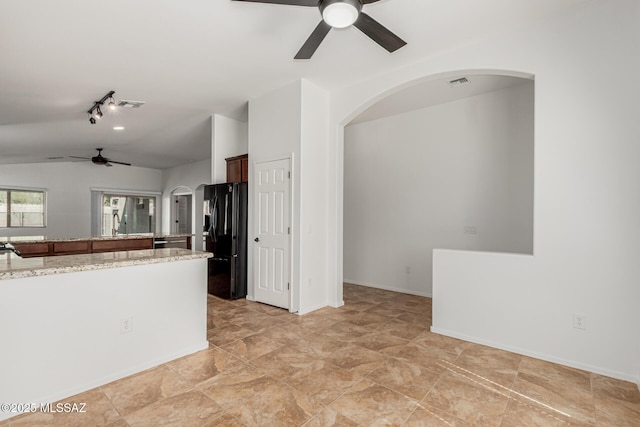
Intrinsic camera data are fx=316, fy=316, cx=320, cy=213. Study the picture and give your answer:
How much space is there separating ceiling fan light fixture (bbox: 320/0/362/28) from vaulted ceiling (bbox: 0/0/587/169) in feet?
1.81

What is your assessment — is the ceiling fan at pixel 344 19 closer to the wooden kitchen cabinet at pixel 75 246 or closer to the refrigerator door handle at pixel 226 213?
the refrigerator door handle at pixel 226 213

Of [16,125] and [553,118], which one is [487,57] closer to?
[553,118]

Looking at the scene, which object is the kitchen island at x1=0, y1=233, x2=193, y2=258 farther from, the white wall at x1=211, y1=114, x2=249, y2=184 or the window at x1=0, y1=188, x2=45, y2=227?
the window at x1=0, y1=188, x2=45, y2=227

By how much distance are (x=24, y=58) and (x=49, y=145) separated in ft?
14.3

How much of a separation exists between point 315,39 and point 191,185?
782 centimetres

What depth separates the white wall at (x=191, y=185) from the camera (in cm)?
891

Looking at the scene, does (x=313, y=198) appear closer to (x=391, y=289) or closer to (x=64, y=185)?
(x=391, y=289)

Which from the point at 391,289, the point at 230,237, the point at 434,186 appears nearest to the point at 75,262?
the point at 230,237

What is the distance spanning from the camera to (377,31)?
2336 mm

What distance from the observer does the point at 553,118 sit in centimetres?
270

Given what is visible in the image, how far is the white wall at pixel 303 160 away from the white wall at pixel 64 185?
714cm

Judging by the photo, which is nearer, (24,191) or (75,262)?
(75,262)

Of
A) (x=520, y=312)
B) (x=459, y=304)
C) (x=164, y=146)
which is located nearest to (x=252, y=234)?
(x=459, y=304)

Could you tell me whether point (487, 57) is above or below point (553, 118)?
above
